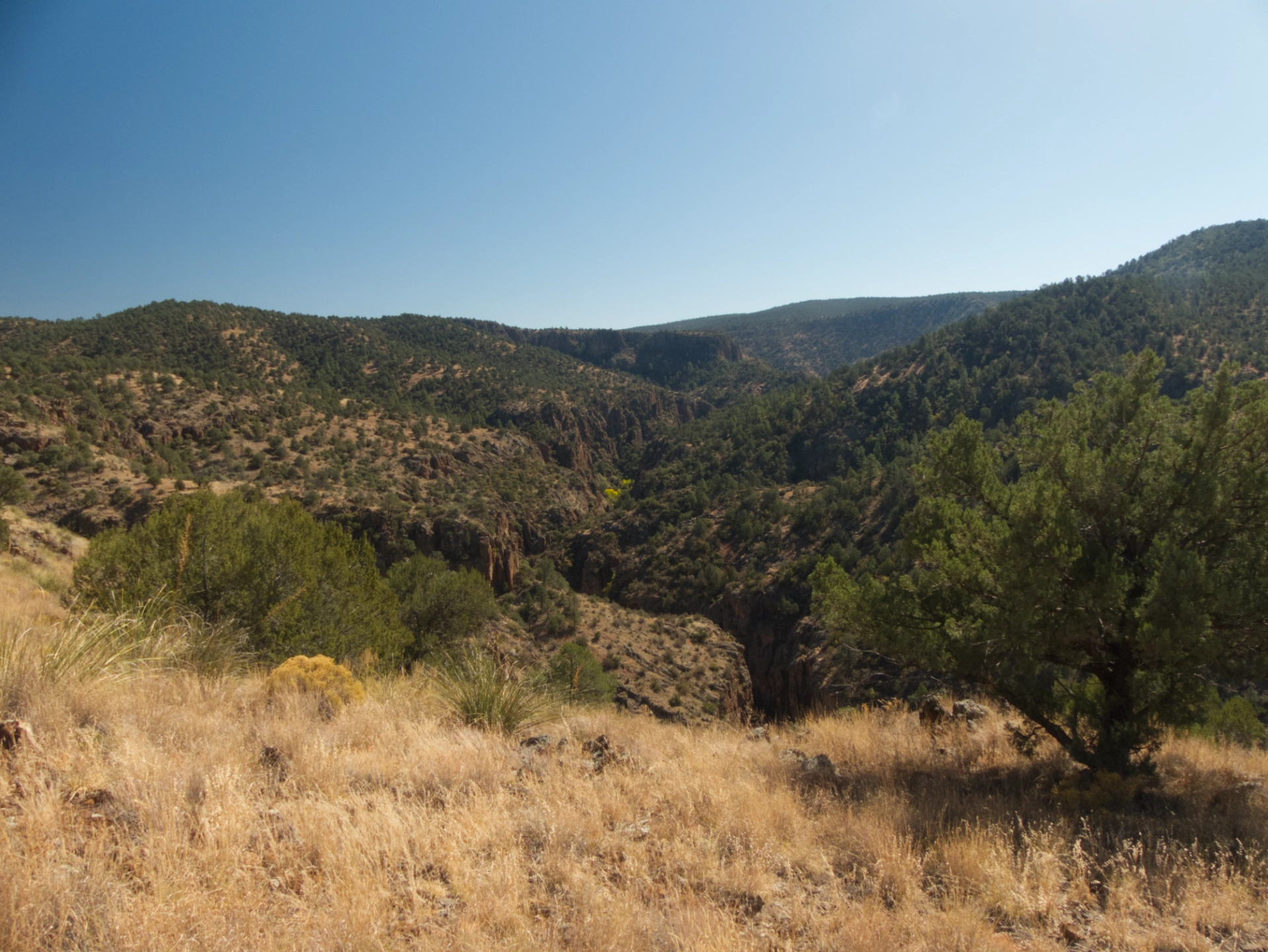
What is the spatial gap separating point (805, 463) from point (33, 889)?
55.5 m

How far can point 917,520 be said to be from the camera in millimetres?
6715

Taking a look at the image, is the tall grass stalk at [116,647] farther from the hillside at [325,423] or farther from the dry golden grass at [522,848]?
the hillside at [325,423]

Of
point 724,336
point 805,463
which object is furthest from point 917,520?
point 724,336

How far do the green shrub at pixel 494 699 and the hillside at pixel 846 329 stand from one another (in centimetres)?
10495

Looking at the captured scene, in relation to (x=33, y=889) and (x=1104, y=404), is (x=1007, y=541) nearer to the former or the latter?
(x=1104, y=404)

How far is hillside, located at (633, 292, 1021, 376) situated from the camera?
115000mm

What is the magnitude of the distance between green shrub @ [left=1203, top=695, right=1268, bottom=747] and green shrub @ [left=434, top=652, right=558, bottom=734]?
9.77m

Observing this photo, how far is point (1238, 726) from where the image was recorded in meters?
10.0

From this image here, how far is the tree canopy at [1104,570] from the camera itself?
4.93 m

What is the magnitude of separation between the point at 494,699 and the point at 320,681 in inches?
73.6

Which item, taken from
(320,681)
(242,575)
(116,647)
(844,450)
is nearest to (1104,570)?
(320,681)

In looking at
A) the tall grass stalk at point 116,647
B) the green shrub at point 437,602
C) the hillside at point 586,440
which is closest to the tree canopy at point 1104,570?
the tall grass stalk at point 116,647

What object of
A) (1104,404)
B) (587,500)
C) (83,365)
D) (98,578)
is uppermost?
(83,365)

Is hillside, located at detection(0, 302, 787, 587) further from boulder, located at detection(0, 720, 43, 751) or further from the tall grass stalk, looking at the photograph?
boulder, located at detection(0, 720, 43, 751)
